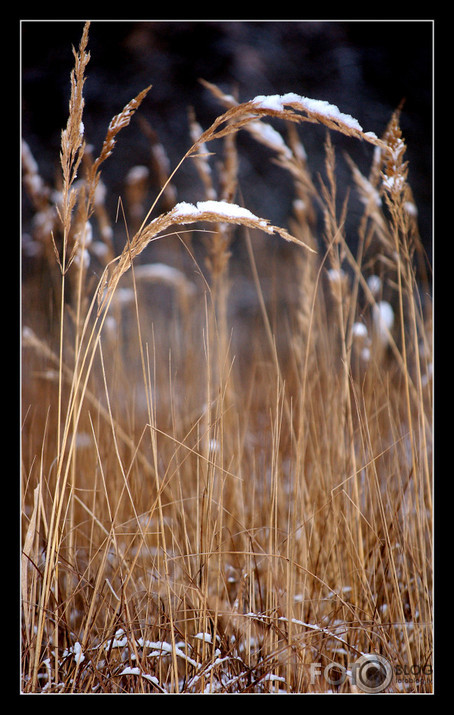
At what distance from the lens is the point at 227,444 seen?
1453 mm

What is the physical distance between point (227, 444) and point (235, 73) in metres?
0.98

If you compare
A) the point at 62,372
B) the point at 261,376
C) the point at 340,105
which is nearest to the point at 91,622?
the point at 62,372

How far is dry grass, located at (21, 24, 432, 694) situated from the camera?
1341mm

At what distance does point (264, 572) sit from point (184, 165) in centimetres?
109

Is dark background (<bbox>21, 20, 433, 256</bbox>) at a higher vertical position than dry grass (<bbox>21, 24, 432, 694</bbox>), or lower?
higher

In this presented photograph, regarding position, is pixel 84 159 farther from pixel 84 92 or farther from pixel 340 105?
pixel 340 105

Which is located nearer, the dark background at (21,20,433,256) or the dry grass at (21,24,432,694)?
the dry grass at (21,24,432,694)

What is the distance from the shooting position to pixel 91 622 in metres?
1.36

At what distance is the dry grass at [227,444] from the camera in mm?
1341

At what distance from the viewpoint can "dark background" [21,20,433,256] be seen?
4.81 feet

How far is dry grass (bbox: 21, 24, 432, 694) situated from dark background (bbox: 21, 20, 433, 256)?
2.2 inches

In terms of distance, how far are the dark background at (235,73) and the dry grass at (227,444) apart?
6 cm

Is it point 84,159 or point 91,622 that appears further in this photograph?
point 84,159

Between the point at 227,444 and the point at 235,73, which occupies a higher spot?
the point at 235,73
